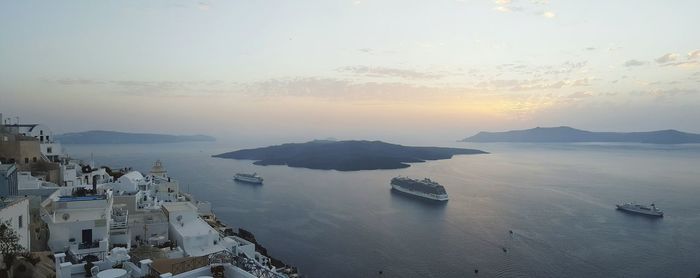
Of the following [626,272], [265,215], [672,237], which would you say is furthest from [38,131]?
[672,237]

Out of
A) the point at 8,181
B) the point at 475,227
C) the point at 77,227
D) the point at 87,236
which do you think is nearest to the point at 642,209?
the point at 475,227

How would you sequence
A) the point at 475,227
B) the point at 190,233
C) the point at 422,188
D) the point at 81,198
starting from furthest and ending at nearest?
the point at 422,188, the point at 475,227, the point at 190,233, the point at 81,198

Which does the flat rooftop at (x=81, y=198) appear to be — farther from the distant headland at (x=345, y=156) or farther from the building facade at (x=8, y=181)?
the distant headland at (x=345, y=156)

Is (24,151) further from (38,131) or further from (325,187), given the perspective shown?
(325,187)

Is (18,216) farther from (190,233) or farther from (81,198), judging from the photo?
(190,233)

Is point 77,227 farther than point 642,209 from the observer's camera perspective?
No

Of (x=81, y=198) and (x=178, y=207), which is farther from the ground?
(x=81, y=198)

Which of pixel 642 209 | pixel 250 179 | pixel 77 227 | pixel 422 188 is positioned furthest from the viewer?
pixel 250 179

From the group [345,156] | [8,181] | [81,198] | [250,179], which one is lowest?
[250,179]
